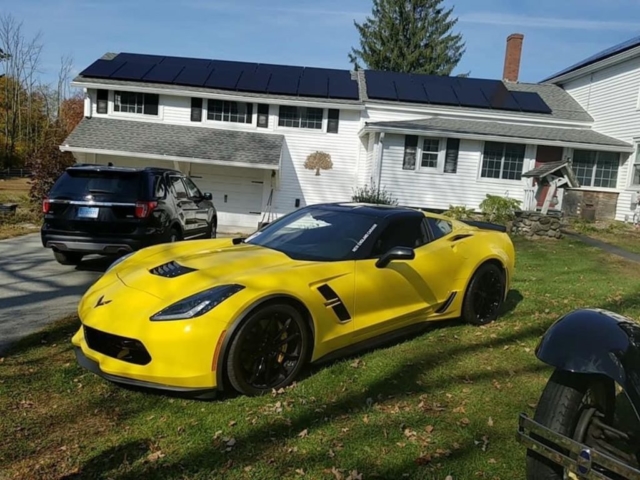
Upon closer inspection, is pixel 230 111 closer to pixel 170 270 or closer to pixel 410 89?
pixel 410 89

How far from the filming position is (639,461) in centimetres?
213

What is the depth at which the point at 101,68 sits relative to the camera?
63.5ft

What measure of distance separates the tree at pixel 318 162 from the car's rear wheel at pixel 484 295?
1430 centimetres

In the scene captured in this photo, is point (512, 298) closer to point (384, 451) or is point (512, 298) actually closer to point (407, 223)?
point (407, 223)

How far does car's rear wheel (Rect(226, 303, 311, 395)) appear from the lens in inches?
132

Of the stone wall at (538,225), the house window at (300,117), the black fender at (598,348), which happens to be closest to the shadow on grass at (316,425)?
the black fender at (598,348)

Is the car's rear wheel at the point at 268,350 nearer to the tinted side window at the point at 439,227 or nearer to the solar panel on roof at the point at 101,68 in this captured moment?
the tinted side window at the point at 439,227

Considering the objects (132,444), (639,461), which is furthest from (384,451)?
(132,444)

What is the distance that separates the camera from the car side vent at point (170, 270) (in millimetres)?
3762

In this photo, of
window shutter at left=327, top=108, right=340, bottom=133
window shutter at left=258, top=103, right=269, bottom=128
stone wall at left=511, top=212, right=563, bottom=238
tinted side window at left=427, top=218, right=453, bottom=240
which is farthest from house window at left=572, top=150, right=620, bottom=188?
tinted side window at left=427, top=218, right=453, bottom=240

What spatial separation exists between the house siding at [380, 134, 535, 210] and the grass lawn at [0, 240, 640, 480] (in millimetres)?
13532

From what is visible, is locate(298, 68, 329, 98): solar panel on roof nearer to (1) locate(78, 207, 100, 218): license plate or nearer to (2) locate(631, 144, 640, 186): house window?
(2) locate(631, 144, 640, 186): house window

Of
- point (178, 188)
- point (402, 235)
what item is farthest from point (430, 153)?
point (402, 235)

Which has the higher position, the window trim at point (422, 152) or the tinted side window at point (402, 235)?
the window trim at point (422, 152)
